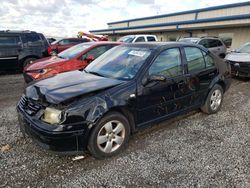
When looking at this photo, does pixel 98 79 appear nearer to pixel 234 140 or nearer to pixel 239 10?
pixel 234 140

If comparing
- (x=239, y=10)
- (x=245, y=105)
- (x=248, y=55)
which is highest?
(x=239, y=10)

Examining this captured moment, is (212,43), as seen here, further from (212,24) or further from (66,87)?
(66,87)

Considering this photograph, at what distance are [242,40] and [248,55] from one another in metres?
8.99

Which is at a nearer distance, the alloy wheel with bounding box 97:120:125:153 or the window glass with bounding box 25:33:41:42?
the alloy wheel with bounding box 97:120:125:153

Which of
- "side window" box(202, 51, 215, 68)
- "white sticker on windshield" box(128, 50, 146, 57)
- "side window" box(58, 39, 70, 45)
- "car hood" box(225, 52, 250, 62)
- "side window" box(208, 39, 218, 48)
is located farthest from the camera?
"side window" box(58, 39, 70, 45)

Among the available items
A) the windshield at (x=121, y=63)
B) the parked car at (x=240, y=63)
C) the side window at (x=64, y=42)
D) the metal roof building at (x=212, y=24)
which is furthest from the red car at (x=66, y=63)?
the metal roof building at (x=212, y=24)

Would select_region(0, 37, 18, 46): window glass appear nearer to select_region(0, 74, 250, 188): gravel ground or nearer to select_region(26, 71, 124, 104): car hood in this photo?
select_region(0, 74, 250, 188): gravel ground

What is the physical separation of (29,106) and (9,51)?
7281mm

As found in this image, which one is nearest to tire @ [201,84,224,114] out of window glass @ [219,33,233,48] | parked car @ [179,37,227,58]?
parked car @ [179,37,227,58]

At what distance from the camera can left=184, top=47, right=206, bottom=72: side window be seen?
416cm

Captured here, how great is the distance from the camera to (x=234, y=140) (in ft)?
12.4

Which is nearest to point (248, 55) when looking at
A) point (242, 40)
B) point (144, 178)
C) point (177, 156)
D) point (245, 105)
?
point (245, 105)

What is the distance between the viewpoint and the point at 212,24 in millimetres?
16781

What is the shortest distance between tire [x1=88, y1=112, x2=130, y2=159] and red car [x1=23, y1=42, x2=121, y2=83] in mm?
3400
